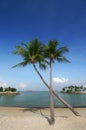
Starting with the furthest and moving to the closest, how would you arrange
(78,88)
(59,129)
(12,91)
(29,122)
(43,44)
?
(78,88)
(12,91)
(43,44)
(29,122)
(59,129)

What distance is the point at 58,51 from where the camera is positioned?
18.8 meters

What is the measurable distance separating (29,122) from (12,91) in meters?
163

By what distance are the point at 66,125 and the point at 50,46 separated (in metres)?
8.25

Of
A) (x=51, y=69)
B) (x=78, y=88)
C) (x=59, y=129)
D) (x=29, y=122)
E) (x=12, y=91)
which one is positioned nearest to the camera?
(x=59, y=129)

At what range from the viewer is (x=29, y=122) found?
15.0 metres

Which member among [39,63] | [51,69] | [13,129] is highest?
Answer: [39,63]

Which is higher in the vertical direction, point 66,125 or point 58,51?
point 58,51

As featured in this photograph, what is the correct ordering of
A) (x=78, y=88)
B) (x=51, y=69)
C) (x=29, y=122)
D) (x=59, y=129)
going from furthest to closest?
(x=78, y=88) → (x=51, y=69) → (x=29, y=122) → (x=59, y=129)

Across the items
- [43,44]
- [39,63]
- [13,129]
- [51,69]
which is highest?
[43,44]

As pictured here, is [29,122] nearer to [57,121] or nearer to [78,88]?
[57,121]

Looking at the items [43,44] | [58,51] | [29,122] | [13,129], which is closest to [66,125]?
[29,122]

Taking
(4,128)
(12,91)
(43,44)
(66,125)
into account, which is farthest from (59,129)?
(12,91)

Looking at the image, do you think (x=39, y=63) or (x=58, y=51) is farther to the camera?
(x=39, y=63)

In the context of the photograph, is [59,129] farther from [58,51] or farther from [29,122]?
[58,51]
